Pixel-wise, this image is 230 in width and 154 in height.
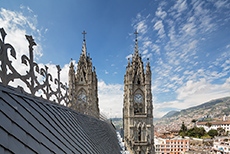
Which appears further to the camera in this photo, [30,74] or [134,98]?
[134,98]

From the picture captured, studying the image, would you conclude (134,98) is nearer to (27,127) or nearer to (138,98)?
(138,98)

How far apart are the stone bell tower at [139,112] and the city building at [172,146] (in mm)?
40427

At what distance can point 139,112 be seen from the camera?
1092 inches

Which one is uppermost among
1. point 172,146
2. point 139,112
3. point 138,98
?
point 138,98

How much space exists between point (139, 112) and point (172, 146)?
153 feet

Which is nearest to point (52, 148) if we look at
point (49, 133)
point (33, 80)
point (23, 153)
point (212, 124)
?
point (49, 133)

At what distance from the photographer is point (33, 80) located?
2773 mm

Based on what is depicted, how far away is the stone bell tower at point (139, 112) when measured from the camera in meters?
26.0

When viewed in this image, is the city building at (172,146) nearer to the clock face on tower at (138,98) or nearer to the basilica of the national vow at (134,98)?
the basilica of the national vow at (134,98)

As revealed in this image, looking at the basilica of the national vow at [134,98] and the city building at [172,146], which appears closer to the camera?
the basilica of the national vow at [134,98]

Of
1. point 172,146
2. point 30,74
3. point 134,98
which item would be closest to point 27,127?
point 30,74

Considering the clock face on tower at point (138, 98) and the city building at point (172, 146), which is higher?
the clock face on tower at point (138, 98)

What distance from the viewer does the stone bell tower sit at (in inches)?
1023

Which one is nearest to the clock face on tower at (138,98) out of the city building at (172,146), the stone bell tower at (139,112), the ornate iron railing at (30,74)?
the stone bell tower at (139,112)
